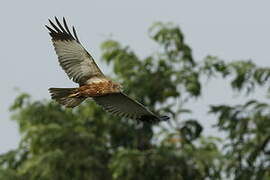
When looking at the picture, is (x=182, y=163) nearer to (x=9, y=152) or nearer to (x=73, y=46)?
(x=9, y=152)

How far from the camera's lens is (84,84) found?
13961 millimetres

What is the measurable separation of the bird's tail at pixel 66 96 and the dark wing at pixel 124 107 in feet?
1.29

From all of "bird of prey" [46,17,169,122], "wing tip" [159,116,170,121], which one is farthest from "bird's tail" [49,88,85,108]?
"wing tip" [159,116,170,121]

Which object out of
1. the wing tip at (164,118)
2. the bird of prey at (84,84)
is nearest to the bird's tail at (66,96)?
the bird of prey at (84,84)

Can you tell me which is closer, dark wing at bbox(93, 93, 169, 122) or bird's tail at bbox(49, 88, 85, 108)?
bird's tail at bbox(49, 88, 85, 108)

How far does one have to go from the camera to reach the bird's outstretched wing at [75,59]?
13.9 m

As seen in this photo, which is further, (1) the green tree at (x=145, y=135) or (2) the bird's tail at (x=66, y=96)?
(1) the green tree at (x=145, y=135)

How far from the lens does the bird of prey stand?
13.8 m

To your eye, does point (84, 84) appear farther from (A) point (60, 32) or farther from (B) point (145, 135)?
(B) point (145, 135)

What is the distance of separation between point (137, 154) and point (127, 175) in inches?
14.7

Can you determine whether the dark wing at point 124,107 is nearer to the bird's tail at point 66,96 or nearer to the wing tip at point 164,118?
the wing tip at point 164,118

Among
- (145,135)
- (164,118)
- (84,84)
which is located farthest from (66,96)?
(145,135)

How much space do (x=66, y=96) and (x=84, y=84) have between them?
0.85 feet

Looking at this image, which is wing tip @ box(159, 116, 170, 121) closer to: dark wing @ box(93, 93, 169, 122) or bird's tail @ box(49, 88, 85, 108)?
dark wing @ box(93, 93, 169, 122)
